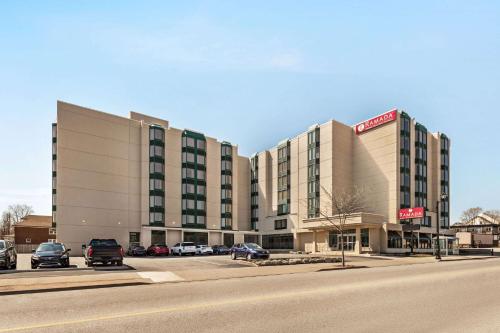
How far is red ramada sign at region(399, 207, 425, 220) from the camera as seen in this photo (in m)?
50.2

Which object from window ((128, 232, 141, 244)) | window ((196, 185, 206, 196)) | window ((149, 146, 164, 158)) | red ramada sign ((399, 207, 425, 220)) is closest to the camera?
red ramada sign ((399, 207, 425, 220))

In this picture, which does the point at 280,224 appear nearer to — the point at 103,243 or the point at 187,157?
the point at 187,157

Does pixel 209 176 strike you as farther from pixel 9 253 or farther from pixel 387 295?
pixel 387 295

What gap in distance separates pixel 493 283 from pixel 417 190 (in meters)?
47.6

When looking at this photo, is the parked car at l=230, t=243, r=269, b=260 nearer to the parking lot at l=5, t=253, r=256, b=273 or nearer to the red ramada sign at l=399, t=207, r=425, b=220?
the parking lot at l=5, t=253, r=256, b=273

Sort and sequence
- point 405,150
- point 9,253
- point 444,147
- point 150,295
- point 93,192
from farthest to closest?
1. point 444,147
2. point 405,150
3. point 93,192
4. point 9,253
5. point 150,295

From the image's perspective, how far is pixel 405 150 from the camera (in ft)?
197

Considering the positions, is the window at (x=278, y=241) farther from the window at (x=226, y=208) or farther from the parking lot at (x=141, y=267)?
the parking lot at (x=141, y=267)

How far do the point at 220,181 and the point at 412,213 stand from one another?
107 ft

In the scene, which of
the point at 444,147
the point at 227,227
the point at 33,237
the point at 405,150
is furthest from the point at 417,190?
the point at 33,237

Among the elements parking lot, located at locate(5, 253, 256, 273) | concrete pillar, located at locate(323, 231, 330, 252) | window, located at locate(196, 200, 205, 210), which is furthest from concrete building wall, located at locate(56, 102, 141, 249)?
concrete pillar, located at locate(323, 231, 330, 252)

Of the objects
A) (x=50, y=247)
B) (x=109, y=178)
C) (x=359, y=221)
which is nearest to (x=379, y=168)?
(x=359, y=221)

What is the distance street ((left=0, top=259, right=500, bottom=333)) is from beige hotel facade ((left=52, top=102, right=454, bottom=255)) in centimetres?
3888

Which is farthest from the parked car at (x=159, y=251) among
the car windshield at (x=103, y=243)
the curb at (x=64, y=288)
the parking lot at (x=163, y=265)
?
the curb at (x=64, y=288)
